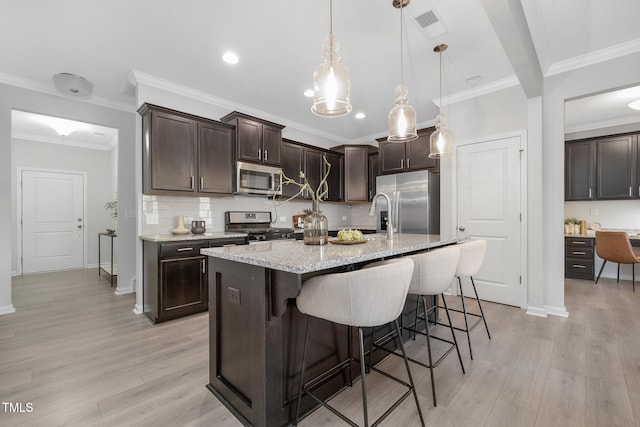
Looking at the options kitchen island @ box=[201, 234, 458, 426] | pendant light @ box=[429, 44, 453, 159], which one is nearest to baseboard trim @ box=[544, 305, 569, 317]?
pendant light @ box=[429, 44, 453, 159]

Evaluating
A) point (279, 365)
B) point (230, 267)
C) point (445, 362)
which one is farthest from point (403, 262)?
point (445, 362)

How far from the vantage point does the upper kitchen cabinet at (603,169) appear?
4527mm

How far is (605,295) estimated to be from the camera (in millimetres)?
3820

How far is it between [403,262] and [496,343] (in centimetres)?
178

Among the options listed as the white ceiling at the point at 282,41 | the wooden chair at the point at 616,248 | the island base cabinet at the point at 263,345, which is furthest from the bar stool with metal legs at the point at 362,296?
the wooden chair at the point at 616,248

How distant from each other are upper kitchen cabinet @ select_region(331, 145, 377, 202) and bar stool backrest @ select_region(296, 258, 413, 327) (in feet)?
13.6

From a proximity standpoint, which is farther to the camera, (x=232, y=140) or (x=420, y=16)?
(x=232, y=140)

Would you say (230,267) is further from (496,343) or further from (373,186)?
(373,186)

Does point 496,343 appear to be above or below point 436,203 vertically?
below

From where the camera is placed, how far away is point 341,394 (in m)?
1.75

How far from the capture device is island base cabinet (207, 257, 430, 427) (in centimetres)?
139

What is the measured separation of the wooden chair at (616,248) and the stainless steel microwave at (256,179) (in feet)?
15.6

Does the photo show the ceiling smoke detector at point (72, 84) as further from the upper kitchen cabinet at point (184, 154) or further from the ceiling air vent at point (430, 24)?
the ceiling air vent at point (430, 24)

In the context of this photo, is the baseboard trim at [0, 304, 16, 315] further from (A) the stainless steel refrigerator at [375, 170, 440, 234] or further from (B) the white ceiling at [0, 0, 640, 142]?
(A) the stainless steel refrigerator at [375, 170, 440, 234]
